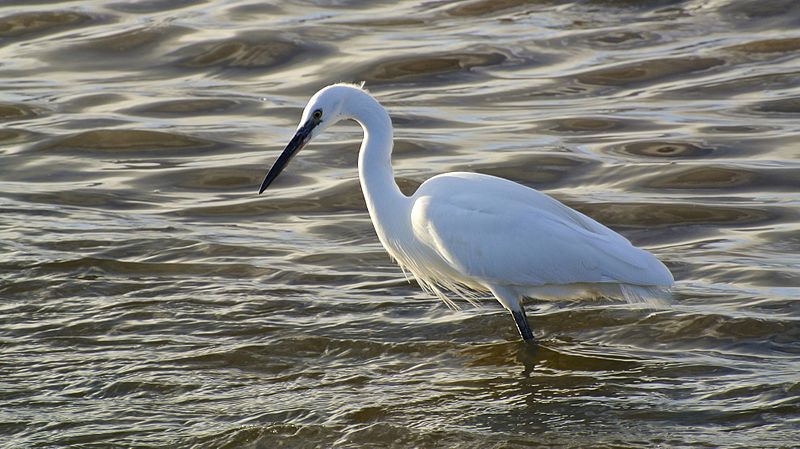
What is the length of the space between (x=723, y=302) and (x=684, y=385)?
3.48 ft

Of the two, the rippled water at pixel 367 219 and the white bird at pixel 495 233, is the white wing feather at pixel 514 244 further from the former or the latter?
the rippled water at pixel 367 219

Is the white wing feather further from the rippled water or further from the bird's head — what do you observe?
the bird's head

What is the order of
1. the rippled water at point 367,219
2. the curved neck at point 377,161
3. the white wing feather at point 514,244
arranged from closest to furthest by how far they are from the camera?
the rippled water at point 367,219
the white wing feather at point 514,244
the curved neck at point 377,161

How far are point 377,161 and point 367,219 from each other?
2075 mm

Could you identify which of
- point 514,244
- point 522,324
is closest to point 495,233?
point 514,244

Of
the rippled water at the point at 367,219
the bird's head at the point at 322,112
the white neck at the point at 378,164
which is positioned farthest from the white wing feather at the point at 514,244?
the bird's head at the point at 322,112

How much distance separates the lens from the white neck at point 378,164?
19.7 feet

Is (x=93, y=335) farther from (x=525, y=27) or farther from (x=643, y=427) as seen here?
(x=525, y=27)

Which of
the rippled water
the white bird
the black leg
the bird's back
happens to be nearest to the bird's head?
the white bird

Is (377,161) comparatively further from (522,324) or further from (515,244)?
(522,324)

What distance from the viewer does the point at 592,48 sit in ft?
38.9

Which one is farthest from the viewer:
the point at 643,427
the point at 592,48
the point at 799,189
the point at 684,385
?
the point at 592,48

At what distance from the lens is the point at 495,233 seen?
5.99 meters

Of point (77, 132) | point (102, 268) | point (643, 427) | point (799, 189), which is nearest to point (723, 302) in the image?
point (643, 427)
